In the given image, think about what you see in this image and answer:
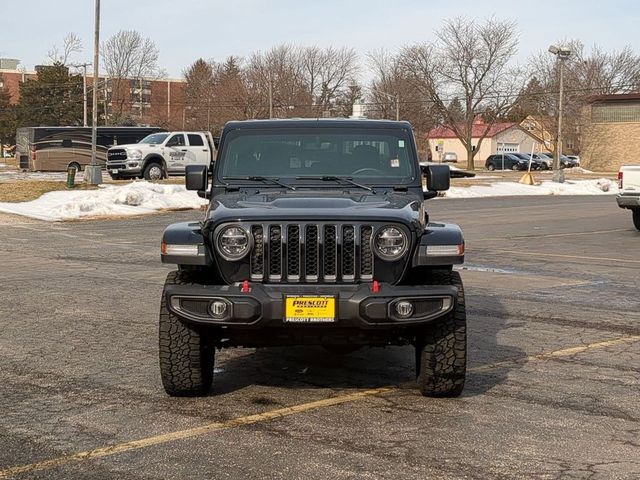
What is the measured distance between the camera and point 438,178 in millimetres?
7520

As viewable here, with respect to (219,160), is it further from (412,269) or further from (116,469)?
(116,469)

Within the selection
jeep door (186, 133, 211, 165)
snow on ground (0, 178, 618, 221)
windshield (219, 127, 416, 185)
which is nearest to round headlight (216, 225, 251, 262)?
windshield (219, 127, 416, 185)

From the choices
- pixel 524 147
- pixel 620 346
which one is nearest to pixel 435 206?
pixel 620 346

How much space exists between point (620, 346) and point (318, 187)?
3.02 metres

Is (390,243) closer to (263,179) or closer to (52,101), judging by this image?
(263,179)

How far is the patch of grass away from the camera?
28406 millimetres

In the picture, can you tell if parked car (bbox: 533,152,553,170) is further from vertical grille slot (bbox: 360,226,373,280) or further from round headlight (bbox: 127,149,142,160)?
vertical grille slot (bbox: 360,226,373,280)

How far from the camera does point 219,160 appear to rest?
7598 millimetres

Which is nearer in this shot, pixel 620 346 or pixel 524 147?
pixel 620 346

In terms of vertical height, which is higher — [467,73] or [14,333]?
[467,73]

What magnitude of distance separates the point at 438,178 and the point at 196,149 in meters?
30.3

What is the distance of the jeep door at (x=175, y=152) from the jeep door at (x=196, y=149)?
0.20 m

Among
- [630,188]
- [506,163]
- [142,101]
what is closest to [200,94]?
[142,101]

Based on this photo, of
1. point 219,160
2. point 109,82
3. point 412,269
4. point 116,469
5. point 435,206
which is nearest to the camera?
point 116,469
